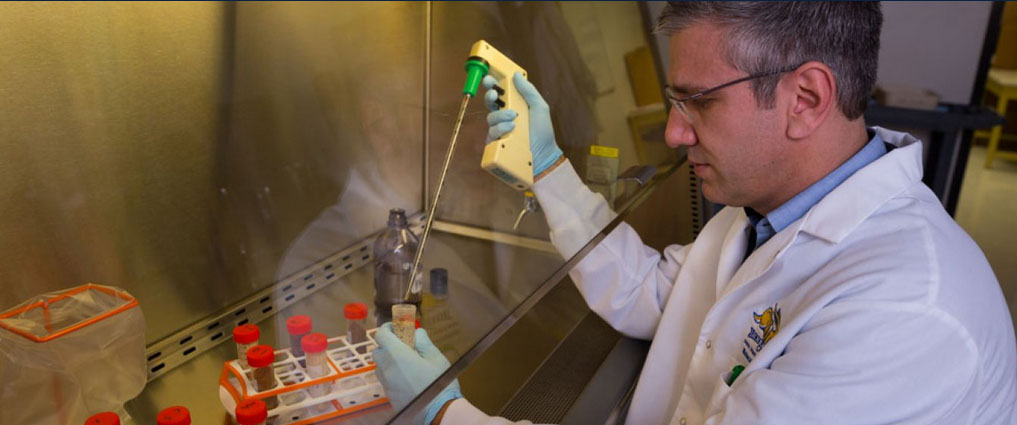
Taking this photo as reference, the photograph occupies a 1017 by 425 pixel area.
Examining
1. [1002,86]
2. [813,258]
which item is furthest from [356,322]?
[1002,86]

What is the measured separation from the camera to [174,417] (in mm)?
945

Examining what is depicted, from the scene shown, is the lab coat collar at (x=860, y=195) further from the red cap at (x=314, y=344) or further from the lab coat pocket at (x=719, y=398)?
the red cap at (x=314, y=344)

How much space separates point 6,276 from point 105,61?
0.38m

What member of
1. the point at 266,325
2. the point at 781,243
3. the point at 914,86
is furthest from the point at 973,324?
the point at 914,86

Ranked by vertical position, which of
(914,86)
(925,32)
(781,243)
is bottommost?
(914,86)

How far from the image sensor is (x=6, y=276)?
3.60 ft

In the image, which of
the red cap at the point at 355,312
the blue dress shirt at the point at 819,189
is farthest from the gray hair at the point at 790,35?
the red cap at the point at 355,312

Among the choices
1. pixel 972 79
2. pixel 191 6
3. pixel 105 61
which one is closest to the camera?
pixel 105 61

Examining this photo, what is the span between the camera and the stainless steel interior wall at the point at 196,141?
1142 millimetres

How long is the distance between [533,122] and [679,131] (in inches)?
12.4

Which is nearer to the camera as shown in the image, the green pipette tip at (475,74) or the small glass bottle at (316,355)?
the small glass bottle at (316,355)

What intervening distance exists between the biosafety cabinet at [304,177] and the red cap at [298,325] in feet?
0.09

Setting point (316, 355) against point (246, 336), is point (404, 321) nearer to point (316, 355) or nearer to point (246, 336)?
point (316, 355)

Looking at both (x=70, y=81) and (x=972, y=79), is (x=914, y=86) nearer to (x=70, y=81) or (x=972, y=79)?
(x=972, y=79)
